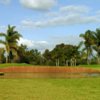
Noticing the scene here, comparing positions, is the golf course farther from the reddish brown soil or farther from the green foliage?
the green foliage

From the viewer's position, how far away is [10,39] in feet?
249

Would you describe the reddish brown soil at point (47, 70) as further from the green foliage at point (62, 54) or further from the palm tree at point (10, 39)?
the green foliage at point (62, 54)

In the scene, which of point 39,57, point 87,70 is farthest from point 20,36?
point 39,57

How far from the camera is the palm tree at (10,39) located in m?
73.7

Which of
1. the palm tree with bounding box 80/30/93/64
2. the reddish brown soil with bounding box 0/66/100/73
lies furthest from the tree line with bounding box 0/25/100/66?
the reddish brown soil with bounding box 0/66/100/73

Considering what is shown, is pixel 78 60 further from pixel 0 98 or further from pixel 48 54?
pixel 0 98

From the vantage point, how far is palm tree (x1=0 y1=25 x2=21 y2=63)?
7374cm

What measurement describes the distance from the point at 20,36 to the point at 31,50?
30.1 metres

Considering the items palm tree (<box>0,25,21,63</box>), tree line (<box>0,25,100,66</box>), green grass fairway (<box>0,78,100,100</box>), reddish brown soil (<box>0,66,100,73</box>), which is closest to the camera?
green grass fairway (<box>0,78,100,100</box>)

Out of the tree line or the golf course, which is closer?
the golf course

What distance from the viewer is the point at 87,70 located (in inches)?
2473

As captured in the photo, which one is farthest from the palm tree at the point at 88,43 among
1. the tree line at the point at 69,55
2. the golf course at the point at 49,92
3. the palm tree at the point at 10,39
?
the golf course at the point at 49,92

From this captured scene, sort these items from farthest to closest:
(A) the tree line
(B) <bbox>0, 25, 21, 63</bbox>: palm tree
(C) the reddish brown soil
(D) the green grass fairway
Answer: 1. (A) the tree line
2. (B) <bbox>0, 25, 21, 63</bbox>: palm tree
3. (C) the reddish brown soil
4. (D) the green grass fairway

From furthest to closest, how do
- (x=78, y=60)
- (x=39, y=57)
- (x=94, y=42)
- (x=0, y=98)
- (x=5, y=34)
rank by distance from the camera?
(x=39, y=57)
(x=78, y=60)
(x=94, y=42)
(x=5, y=34)
(x=0, y=98)
